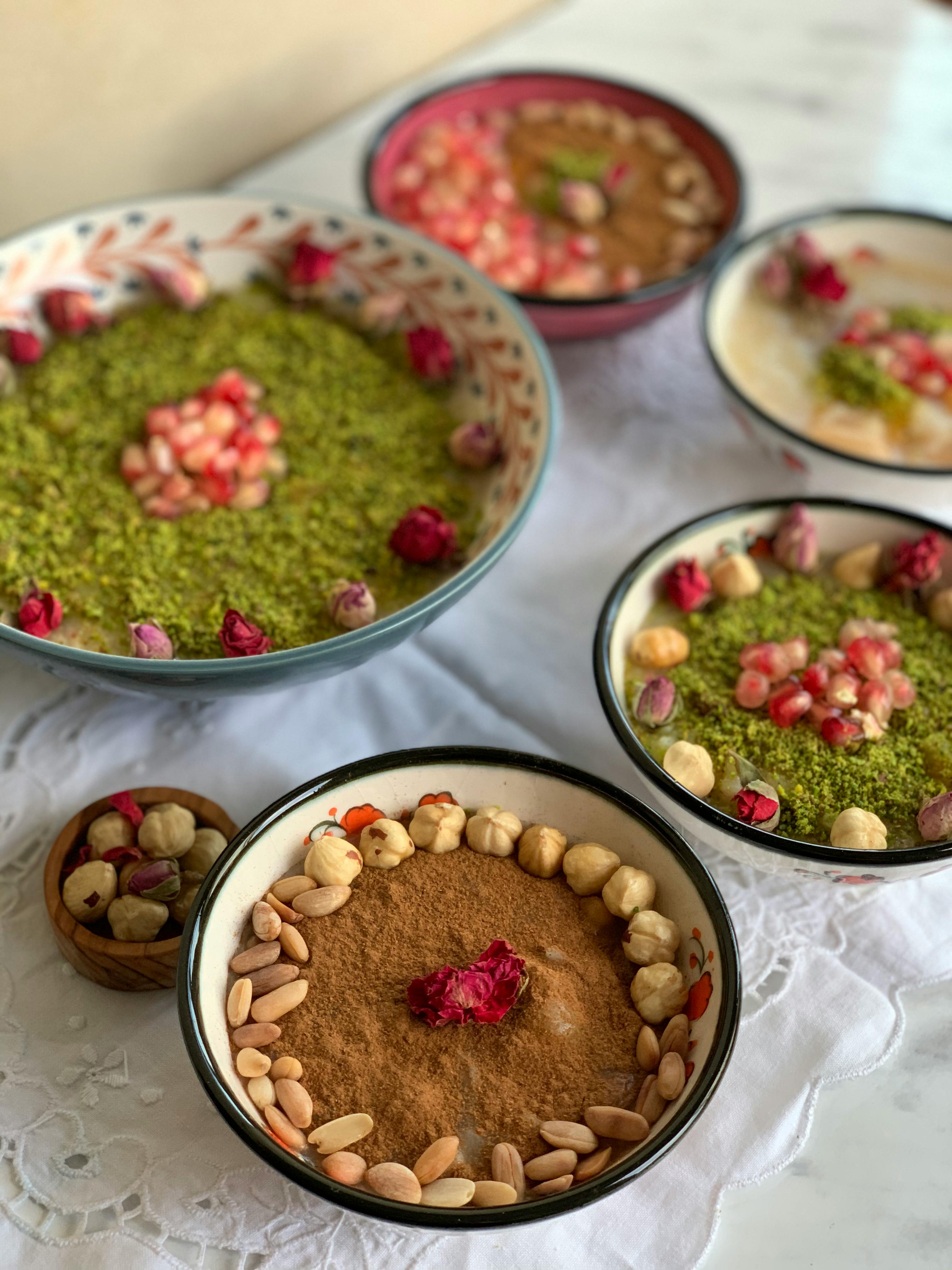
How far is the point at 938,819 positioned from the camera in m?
0.70

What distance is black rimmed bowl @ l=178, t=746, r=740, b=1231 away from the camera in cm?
54

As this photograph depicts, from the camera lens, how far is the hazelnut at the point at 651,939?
66 centimetres

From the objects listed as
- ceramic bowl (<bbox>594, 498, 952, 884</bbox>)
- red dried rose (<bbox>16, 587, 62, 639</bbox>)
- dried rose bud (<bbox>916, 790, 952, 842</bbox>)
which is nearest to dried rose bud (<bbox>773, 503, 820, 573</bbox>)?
ceramic bowl (<bbox>594, 498, 952, 884</bbox>)

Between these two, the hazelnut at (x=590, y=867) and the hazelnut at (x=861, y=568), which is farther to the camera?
the hazelnut at (x=861, y=568)

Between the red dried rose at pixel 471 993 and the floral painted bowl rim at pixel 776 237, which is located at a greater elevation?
the floral painted bowl rim at pixel 776 237

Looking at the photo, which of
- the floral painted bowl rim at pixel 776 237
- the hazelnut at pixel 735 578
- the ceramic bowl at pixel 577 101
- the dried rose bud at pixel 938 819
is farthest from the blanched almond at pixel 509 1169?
the ceramic bowl at pixel 577 101

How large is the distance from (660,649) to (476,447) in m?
0.24

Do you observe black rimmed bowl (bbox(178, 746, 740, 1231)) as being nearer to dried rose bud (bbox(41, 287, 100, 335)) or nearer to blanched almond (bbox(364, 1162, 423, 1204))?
blanched almond (bbox(364, 1162, 423, 1204))

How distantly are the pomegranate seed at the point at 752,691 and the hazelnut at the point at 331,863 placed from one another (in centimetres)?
29

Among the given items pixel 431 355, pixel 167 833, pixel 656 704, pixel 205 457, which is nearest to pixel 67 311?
pixel 205 457

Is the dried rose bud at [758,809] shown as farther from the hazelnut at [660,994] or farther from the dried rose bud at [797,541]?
the dried rose bud at [797,541]

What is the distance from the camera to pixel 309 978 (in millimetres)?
658

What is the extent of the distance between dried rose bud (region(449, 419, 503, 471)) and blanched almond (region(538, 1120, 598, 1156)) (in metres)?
0.53

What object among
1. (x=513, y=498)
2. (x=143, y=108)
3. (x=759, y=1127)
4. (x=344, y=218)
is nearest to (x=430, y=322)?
(x=344, y=218)
